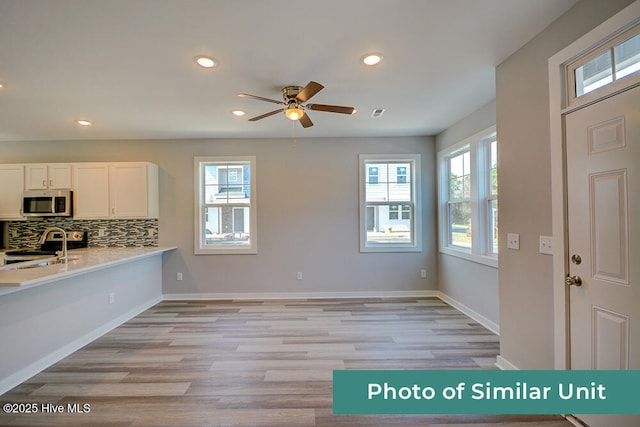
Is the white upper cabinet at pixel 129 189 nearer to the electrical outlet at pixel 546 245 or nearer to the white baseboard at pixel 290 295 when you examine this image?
the white baseboard at pixel 290 295

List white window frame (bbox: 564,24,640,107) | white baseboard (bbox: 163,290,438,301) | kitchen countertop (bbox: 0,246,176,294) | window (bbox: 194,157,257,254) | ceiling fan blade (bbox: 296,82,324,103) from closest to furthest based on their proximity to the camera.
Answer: white window frame (bbox: 564,24,640,107)
kitchen countertop (bbox: 0,246,176,294)
ceiling fan blade (bbox: 296,82,324,103)
white baseboard (bbox: 163,290,438,301)
window (bbox: 194,157,257,254)

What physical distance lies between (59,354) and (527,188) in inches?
171

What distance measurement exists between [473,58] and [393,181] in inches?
99.1

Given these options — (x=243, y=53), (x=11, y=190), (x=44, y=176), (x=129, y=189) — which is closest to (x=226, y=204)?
(x=129, y=189)

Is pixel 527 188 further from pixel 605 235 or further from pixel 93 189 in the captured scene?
pixel 93 189

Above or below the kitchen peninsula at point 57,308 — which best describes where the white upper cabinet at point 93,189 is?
above

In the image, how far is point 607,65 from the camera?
1.65 meters

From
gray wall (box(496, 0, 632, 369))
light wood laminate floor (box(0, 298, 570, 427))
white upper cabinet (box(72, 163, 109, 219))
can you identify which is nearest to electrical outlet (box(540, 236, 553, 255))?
gray wall (box(496, 0, 632, 369))

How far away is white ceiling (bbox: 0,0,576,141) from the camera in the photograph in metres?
1.79

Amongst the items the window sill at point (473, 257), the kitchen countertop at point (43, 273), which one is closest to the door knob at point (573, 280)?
the window sill at point (473, 257)

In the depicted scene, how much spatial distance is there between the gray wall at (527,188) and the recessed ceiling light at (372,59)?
105cm

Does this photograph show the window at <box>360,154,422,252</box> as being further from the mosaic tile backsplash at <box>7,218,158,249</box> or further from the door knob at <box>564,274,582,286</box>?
the mosaic tile backsplash at <box>7,218,158,249</box>

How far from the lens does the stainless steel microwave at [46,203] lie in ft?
13.6

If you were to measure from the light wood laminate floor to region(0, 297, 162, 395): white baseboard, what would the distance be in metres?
0.09
